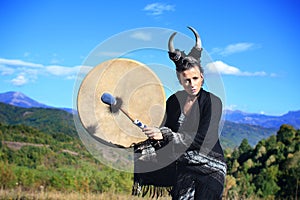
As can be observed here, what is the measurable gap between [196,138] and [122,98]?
0.75 metres

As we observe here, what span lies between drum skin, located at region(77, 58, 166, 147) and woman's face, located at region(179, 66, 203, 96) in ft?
0.91

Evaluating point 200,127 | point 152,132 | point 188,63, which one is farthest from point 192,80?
point 152,132

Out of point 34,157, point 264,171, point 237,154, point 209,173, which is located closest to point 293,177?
point 264,171

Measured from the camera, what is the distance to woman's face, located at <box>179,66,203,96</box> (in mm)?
3579

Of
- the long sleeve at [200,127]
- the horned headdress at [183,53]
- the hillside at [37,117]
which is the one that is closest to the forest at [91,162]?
the hillside at [37,117]

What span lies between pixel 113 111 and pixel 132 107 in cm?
18

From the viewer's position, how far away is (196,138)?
3518 mm

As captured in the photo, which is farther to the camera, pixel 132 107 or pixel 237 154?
pixel 237 154

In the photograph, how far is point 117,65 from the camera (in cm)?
382

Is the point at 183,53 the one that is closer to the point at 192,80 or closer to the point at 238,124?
the point at 192,80

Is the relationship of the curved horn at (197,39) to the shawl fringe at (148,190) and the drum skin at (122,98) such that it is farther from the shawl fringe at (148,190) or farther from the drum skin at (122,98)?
the shawl fringe at (148,190)

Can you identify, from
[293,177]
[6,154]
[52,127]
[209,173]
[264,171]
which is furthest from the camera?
[52,127]

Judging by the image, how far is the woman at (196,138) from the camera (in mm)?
3541

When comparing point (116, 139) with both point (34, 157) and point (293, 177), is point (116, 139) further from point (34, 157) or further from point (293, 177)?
point (34, 157)
